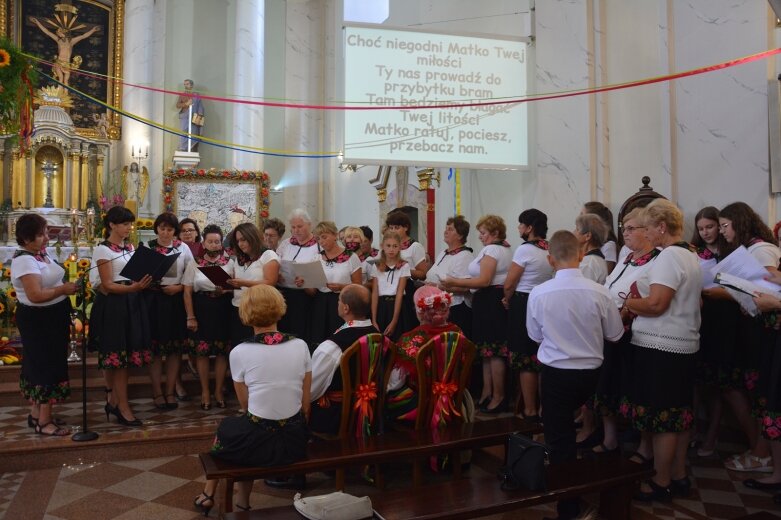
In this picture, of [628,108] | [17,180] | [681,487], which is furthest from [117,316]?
[17,180]

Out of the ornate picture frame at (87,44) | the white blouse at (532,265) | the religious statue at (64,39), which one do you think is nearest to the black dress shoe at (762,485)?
the white blouse at (532,265)

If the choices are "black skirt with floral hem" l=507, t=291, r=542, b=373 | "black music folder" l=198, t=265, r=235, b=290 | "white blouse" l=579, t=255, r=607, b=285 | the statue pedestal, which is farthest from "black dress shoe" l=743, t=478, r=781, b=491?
the statue pedestal

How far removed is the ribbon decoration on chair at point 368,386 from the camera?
3.33 m

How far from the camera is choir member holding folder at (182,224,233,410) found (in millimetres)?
4879

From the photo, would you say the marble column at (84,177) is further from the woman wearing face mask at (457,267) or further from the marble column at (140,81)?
the woman wearing face mask at (457,267)

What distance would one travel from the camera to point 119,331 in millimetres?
4430

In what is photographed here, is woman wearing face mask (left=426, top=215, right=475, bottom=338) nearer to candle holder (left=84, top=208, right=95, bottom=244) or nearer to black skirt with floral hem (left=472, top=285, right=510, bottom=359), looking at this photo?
black skirt with floral hem (left=472, top=285, right=510, bottom=359)

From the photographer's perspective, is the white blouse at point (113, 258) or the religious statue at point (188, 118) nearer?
the white blouse at point (113, 258)

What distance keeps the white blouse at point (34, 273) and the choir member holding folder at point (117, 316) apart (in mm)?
275

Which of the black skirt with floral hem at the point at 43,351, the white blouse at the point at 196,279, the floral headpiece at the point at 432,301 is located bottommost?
the black skirt with floral hem at the point at 43,351

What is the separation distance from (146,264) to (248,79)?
30.1 feet

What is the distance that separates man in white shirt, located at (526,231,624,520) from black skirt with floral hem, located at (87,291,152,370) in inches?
113

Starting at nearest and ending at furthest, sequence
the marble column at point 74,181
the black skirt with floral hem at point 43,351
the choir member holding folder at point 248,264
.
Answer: the black skirt with floral hem at point 43,351, the choir member holding folder at point 248,264, the marble column at point 74,181

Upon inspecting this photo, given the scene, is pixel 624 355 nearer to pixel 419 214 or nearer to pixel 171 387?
pixel 171 387
